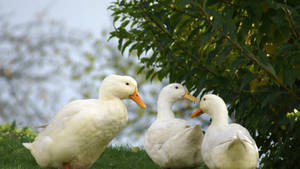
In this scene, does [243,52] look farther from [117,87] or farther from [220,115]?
[117,87]

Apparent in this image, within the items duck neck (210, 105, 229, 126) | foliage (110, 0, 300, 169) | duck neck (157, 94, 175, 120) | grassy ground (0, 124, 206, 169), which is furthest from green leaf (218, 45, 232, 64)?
grassy ground (0, 124, 206, 169)

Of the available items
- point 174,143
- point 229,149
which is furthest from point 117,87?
point 229,149

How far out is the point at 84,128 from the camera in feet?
13.0

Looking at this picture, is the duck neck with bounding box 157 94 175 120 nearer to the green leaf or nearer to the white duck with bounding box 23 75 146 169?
the white duck with bounding box 23 75 146 169

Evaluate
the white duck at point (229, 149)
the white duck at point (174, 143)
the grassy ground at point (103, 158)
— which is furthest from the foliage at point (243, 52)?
the grassy ground at point (103, 158)

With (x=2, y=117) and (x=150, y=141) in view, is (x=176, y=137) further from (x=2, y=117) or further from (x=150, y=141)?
(x=2, y=117)

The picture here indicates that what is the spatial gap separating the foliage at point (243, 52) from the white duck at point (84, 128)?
22.9 inches

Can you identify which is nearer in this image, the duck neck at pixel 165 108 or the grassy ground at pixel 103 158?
the duck neck at pixel 165 108

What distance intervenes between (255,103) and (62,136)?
6.30ft

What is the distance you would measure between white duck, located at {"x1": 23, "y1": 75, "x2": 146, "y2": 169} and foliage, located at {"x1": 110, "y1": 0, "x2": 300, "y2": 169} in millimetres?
581

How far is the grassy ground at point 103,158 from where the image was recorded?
6141 millimetres

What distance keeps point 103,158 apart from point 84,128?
2.85 metres

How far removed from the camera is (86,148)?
412 centimetres

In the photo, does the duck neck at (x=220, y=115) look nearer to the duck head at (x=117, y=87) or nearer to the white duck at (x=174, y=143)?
the white duck at (x=174, y=143)
